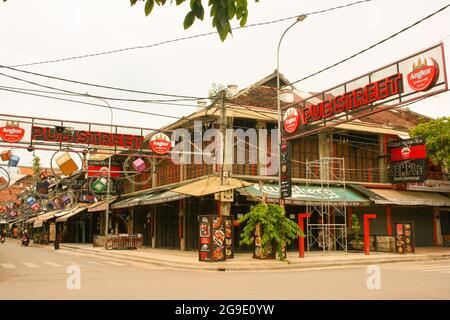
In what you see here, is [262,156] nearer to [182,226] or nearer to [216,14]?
[182,226]

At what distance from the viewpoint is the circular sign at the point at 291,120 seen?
2225cm

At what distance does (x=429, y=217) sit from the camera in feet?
102

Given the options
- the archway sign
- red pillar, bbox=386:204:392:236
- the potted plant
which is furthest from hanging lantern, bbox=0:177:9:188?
red pillar, bbox=386:204:392:236

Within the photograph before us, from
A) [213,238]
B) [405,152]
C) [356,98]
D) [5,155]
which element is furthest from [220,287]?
[405,152]

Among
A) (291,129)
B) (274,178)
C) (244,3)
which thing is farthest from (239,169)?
(244,3)

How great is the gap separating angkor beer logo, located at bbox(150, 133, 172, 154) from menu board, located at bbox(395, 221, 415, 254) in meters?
13.0

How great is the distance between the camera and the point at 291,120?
22.6 meters

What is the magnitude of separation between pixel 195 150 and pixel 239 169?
11.6ft

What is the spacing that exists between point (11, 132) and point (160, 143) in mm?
7640

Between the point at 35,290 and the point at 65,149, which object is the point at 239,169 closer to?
the point at 65,149

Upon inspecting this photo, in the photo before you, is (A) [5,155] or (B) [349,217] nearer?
(A) [5,155]

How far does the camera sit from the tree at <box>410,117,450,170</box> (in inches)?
1114

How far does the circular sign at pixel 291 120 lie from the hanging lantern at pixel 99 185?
1728cm

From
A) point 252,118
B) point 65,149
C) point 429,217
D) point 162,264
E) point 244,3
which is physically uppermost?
point 252,118
